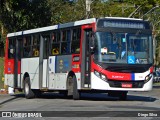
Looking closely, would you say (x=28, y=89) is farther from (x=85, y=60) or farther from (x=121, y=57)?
(x=121, y=57)

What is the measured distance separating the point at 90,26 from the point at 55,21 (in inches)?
579

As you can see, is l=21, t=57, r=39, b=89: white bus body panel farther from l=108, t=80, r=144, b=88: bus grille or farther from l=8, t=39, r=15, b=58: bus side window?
l=108, t=80, r=144, b=88: bus grille

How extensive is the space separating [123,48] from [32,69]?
6.10 metres

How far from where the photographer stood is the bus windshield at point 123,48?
2269 centimetres

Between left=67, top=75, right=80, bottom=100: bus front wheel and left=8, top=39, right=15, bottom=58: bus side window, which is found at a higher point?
left=8, top=39, right=15, bottom=58: bus side window

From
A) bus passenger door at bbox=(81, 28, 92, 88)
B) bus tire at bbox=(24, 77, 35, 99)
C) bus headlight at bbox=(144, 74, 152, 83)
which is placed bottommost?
bus tire at bbox=(24, 77, 35, 99)

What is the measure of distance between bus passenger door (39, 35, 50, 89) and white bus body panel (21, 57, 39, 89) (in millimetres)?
297

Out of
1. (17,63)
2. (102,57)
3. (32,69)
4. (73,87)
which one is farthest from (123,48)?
(17,63)

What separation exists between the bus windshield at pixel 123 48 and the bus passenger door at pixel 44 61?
426cm

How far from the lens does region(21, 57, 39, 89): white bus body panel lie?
27031 mm

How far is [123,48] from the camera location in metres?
22.9

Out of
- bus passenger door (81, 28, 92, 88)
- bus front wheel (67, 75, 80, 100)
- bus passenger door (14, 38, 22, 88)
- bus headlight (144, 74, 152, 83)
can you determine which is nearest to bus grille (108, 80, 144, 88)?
bus headlight (144, 74, 152, 83)

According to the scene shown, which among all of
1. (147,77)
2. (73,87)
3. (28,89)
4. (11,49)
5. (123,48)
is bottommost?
(28,89)

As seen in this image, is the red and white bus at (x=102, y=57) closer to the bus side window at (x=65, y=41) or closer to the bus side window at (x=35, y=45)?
the bus side window at (x=65, y=41)
